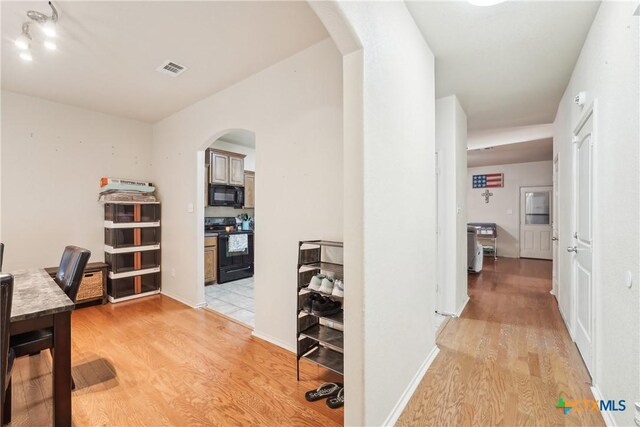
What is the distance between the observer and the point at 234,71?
288cm

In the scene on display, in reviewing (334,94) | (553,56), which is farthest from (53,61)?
(553,56)

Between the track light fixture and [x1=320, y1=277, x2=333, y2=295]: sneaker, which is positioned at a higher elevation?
the track light fixture

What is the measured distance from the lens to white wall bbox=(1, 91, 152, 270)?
11.1 feet

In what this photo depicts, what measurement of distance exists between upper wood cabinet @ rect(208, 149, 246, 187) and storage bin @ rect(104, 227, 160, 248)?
1227 millimetres

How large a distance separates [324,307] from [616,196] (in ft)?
6.19

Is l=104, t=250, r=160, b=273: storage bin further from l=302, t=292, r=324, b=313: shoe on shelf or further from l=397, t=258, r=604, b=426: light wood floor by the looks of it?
l=397, t=258, r=604, b=426: light wood floor

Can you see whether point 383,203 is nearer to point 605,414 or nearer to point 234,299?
point 605,414

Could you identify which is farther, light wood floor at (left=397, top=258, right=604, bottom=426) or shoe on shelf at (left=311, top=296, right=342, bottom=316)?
shoe on shelf at (left=311, top=296, right=342, bottom=316)

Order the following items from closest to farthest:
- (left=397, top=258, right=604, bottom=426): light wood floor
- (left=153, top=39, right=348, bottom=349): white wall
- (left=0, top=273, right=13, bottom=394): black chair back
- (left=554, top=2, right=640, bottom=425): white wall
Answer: (left=0, top=273, right=13, bottom=394): black chair back < (left=554, top=2, right=640, bottom=425): white wall < (left=397, top=258, right=604, bottom=426): light wood floor < (left=153, top=39, right=348, bottom=349): white wall

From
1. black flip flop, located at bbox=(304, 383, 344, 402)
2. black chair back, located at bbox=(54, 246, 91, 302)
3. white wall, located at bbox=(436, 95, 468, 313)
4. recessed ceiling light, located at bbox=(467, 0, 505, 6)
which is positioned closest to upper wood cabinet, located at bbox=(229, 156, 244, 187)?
black chair back, located at bbox=(54, 246, 91, 302)

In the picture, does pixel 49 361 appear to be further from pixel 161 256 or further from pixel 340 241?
pixel 340 241

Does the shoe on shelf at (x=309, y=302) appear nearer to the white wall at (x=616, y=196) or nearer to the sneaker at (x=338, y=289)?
the sneaker at (x=338, y=289)

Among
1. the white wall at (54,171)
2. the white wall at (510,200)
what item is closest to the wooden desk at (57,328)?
the white wall at (54,171)

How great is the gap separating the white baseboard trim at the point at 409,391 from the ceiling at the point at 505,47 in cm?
259
